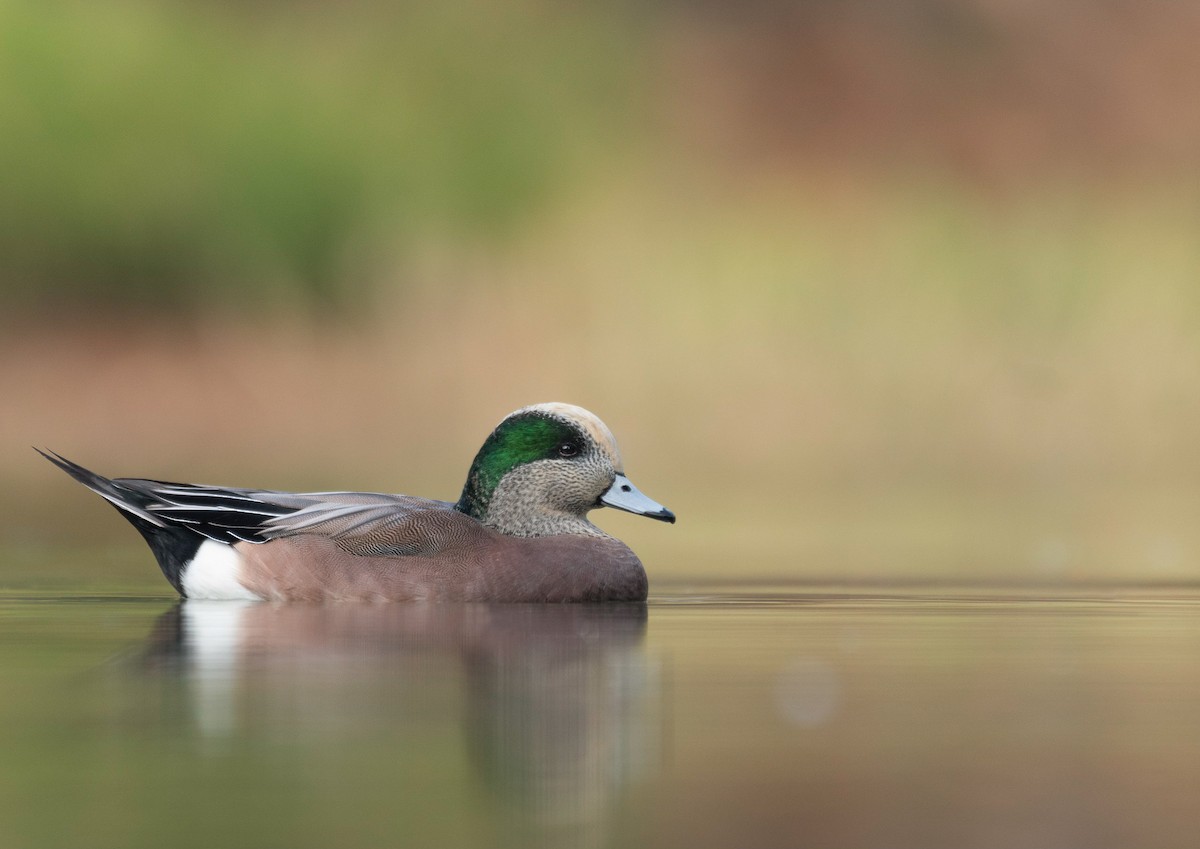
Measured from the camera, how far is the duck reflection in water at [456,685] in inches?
136

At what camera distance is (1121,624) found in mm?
5820

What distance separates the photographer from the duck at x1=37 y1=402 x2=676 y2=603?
630cm

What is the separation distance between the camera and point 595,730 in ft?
12.5

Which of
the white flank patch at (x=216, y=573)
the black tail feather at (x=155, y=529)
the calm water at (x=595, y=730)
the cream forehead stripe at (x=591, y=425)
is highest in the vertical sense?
the cream forehead stripe at (x=591, y=425)

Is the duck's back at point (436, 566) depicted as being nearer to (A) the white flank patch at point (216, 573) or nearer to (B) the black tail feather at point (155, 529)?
(A) the white flank patch at point (216, 573)

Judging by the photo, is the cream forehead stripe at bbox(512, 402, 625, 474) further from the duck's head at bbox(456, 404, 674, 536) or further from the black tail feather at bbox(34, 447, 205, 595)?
the black tail feather at bbox(34, 447, 205, 595)

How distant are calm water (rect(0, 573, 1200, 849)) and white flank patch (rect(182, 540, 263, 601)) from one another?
521 mm

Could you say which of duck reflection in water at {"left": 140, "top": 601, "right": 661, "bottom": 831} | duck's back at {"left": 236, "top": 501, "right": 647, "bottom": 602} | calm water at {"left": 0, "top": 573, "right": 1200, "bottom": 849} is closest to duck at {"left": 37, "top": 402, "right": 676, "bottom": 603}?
duck's back at {"left": 236, "top": 501, "right": 647, "bottom": 602}

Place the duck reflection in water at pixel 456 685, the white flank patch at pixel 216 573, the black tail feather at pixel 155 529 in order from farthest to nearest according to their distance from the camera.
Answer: the black tail feather at pixel 155 529
the white flank patch at pixel 216 573
the duck reflection in water at pixel 456 685

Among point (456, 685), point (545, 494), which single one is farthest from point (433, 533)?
point (456, 685)

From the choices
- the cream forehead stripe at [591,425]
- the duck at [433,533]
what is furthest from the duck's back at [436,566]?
the cream forehead stripe at [591,425]

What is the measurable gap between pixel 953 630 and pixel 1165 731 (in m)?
1.80

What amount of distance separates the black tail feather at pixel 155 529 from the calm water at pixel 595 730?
60 cm

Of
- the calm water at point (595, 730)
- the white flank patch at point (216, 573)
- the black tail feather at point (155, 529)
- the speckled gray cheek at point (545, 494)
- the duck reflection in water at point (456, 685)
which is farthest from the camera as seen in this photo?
the speckled gray cheek at point (545, 494)
